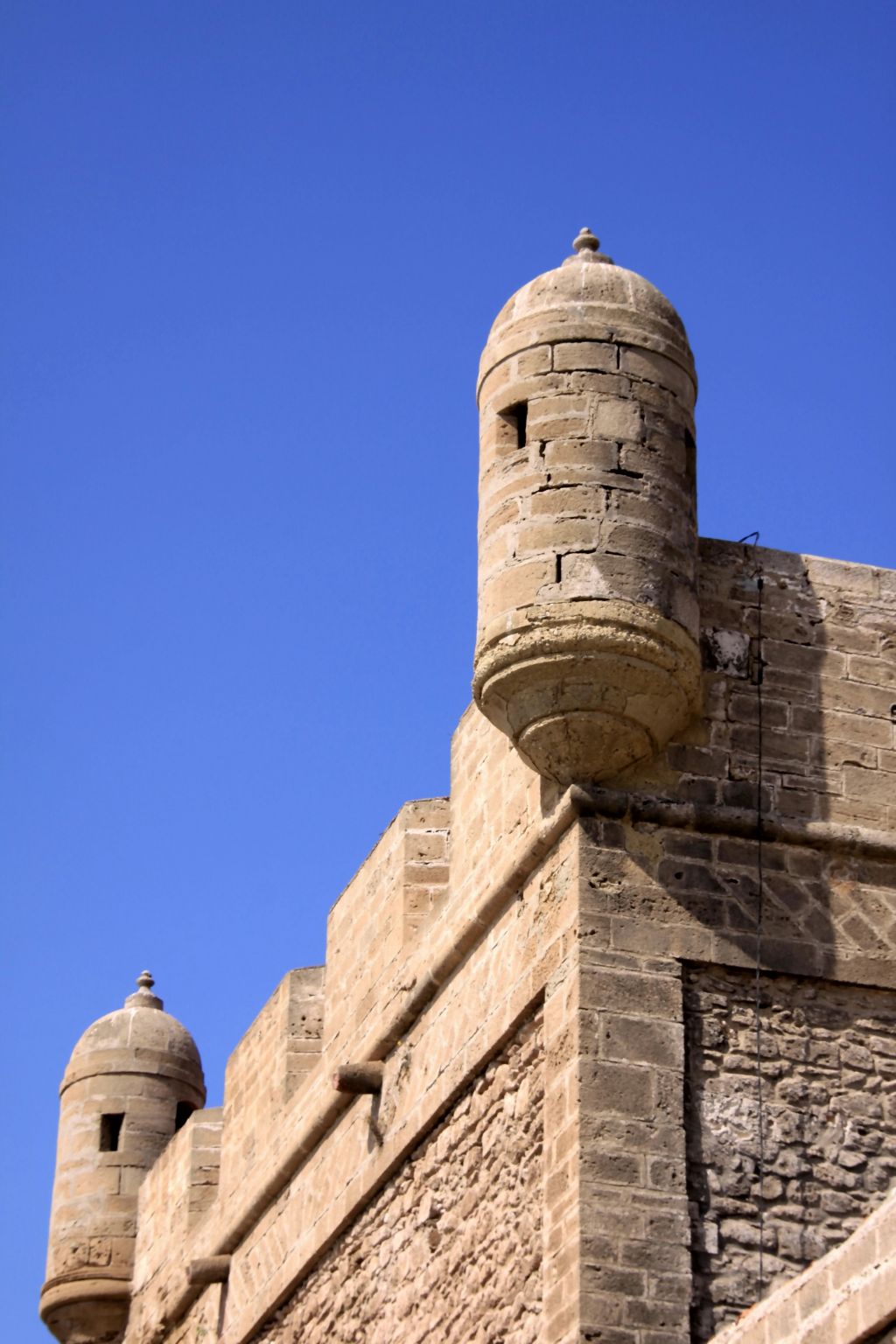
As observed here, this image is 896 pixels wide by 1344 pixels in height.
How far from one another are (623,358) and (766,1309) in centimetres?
374

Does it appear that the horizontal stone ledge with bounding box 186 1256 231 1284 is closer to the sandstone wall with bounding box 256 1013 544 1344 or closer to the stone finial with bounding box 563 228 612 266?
the sandstone wall with bounding box 256 1013 544 1344

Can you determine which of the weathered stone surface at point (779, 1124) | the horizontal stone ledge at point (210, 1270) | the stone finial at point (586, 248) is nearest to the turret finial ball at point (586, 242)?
the stone finial at point (586, 248)

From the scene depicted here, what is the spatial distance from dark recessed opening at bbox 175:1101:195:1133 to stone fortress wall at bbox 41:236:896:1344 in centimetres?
505

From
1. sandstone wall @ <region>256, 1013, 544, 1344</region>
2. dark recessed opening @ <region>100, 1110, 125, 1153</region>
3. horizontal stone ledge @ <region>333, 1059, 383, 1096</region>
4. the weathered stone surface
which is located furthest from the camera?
dark recessed opening @ <region>100, 1110, 125, 1153</region>

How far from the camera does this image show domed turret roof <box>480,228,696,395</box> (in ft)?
36.8

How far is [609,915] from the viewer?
10.6 metres

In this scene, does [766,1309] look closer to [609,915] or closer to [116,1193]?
[609,915]

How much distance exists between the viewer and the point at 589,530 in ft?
35.4

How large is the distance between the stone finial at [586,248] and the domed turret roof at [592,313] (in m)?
0.07

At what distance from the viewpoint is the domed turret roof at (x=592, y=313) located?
11211 mm

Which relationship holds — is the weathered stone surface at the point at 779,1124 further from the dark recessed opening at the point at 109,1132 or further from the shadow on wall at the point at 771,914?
the dark recessed opening at the point at 109,1132

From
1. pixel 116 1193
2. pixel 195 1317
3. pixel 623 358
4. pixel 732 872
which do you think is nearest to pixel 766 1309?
pixel 732 872

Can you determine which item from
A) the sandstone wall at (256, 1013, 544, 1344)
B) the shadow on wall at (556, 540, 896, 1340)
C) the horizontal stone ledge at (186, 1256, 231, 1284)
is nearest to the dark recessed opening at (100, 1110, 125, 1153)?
the horizontal stone ledge at (186, 1256, 231, 1284)

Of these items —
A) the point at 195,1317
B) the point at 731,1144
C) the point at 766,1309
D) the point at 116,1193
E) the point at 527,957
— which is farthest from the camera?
the point at 116,1193
